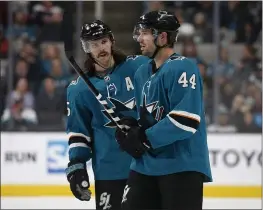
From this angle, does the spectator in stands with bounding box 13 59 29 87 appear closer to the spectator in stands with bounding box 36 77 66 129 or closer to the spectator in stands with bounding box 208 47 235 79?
the spectator in stands with bounding box 36 77 66 129

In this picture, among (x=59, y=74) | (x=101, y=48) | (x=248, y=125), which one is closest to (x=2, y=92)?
(x=59, y=74)

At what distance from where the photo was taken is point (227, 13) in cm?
579

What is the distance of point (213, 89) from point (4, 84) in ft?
5.39

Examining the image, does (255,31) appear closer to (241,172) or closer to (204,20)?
(204,20)

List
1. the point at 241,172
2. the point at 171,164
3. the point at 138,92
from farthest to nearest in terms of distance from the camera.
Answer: the point at 241,172 → the point at 138,92 → the point at 171,164

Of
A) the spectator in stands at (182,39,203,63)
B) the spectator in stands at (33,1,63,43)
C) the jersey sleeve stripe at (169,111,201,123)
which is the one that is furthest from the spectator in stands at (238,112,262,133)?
the jersey sleeve stripe at (169,111,201,123)

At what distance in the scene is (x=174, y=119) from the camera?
2240 millimetres

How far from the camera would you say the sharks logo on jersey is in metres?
2.81

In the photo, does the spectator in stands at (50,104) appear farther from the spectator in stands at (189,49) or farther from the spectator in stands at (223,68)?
the spectator in stands at (223,68)

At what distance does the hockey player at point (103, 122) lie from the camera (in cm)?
283

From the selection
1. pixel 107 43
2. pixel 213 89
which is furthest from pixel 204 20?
pixel 107 43

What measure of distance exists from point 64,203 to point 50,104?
926mm

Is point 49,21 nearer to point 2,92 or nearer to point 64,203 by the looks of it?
point 2,92

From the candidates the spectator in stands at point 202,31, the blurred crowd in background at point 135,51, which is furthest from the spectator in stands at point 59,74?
the spectator in stands at point 202,31
